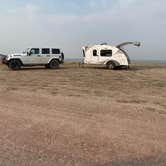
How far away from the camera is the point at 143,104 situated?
10.2 meters

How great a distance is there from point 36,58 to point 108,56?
21.6ft

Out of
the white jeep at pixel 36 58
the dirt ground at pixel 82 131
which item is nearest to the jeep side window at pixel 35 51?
the white jeep at pixel 36 58

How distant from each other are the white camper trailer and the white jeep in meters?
3.07

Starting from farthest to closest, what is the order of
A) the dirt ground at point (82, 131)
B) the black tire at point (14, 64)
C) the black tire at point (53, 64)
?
1. the black tire at point (53, 64)
2. the black tire at point (14, 64)
3. the dirt ground at point (82, 131)

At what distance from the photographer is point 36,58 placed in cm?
2738

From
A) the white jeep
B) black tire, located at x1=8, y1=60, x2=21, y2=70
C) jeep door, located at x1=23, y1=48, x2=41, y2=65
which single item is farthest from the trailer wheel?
black tire, located at x1=8, y1=60, x2=21, y2=70

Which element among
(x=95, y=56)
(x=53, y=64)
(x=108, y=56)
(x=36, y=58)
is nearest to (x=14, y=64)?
(x=36, y=58)

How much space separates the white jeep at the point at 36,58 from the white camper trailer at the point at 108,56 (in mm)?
3066

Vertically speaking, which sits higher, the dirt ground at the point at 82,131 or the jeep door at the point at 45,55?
the jeep door at the point at 45,55

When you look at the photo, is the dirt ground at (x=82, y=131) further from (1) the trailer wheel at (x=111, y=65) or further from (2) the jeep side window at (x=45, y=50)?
(1) the trailer wheel at (x=111, y=65)

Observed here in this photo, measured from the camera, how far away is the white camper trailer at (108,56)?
96.2 ft

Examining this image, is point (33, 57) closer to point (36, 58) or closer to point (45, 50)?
point (36, 58)

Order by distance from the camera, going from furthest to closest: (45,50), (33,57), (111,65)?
(111,65), (45,50), (33,57)

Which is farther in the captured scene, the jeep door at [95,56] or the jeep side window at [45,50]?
the jeep door at [95,56]
